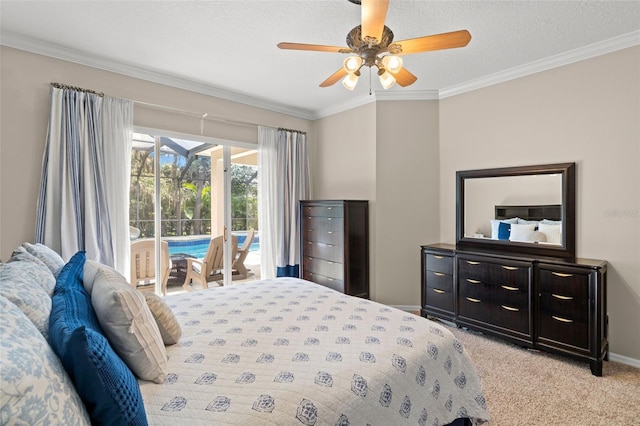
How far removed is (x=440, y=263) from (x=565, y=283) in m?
1.10

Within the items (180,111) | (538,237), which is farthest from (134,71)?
(538,237)

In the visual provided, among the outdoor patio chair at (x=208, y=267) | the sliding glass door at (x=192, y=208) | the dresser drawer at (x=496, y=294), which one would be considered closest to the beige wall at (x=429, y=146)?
the sliding glass door at (x=192, y=208)

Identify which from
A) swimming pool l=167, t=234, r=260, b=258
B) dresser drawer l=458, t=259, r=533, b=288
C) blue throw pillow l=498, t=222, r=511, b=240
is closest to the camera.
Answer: dresser drawer l=458, t=259, r=533, b=288

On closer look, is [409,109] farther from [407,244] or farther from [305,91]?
[407,244]

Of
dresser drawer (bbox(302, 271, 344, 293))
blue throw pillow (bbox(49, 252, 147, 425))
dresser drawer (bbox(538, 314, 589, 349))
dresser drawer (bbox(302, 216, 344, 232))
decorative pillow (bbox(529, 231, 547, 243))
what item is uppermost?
dresser drawer (bbox(302, 216, 344, 232))

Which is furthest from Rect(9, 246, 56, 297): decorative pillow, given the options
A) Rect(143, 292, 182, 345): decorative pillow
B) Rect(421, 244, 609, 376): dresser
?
Rect(421, 244, 609, 376): dresser

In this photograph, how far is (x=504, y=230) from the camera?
10.8 feet

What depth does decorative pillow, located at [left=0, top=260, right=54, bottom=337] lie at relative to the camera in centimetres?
101

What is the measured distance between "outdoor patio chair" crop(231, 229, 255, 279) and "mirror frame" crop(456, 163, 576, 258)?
2.58 m

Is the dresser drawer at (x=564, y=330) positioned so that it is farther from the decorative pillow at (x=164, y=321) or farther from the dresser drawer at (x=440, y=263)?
the decorative pillow at (x=164, y=321)

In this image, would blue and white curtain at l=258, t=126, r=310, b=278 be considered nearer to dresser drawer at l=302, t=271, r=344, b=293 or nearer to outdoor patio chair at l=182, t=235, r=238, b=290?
dresser drawer at l=302, t=271, r=344, b=293

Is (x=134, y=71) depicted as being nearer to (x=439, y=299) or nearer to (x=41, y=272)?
(x=41, y=272)

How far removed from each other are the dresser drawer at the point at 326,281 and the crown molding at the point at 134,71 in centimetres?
229

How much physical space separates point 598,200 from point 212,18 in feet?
11.7
